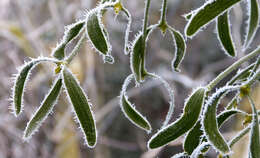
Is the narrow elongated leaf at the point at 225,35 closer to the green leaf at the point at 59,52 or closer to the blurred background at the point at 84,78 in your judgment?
the green leaf at the point at 59,52

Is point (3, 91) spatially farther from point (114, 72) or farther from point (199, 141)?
point (199, 141)

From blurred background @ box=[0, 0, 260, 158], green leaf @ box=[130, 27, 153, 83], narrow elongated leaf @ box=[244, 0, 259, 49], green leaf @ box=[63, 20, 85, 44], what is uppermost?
narrow elongated leaf @ box=[244, 0, 259, 49]

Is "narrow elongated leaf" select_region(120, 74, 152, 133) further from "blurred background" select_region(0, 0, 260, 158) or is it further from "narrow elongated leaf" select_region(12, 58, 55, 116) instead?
"blurred background" select_region(0, 0, 260, 158)

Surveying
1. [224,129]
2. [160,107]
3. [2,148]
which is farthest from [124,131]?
[2,148]

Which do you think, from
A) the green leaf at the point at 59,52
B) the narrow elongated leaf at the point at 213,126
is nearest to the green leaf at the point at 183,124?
the narrow elongated leaf at the point at 213,126

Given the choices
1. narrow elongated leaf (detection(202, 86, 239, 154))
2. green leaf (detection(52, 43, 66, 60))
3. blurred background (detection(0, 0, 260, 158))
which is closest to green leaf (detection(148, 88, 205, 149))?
narrow elongated leaf (detection(202, 86, 239, 154))

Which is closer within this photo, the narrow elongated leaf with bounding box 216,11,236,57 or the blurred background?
the narrow elongated leaf with bounding box 216,11,236,57
